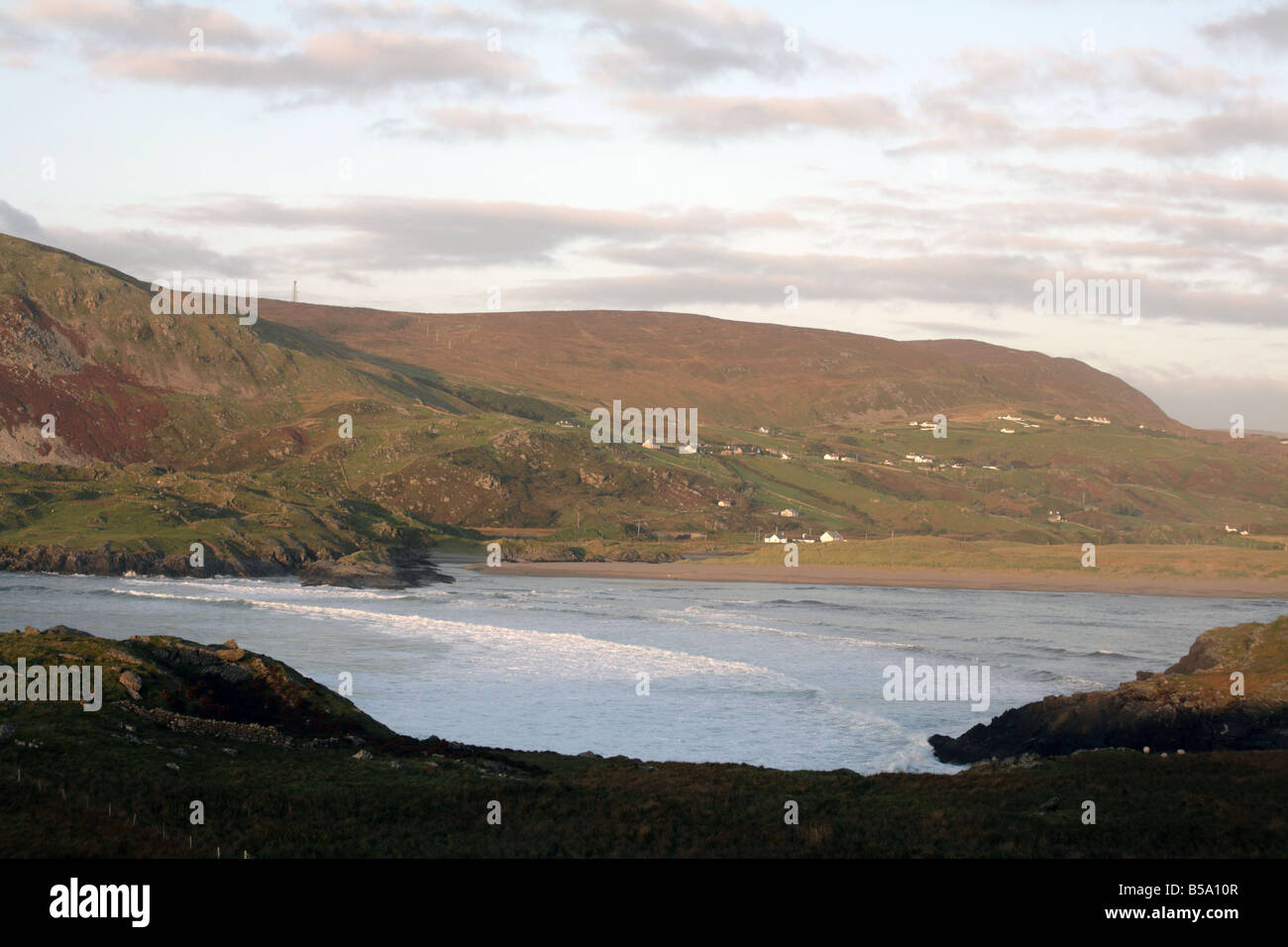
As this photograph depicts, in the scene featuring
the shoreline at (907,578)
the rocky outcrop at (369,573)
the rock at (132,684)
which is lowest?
the shoreline at (907,578)

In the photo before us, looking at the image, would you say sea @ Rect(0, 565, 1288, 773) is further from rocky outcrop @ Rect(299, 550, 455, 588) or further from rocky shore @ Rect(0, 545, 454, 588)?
rocky shore @ Rect(0, 545, 454, 588)

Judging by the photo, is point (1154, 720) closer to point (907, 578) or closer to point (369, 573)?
point (369, 573)

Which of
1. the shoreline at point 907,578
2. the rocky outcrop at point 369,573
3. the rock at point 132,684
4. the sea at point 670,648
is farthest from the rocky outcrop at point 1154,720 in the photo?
the shoreline at point 907,578

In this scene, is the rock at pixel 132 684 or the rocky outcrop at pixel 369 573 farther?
the rocky outcrop at pixel 369 573

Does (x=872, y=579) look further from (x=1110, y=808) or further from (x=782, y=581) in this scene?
(x=1110, y=808)

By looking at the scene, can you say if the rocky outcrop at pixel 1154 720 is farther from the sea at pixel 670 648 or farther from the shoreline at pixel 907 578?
the shoreline at pixel 907 578

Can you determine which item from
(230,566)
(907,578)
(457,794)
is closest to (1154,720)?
(457,794)

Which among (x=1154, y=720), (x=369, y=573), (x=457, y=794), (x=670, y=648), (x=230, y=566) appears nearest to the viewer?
(x=457, y=794)

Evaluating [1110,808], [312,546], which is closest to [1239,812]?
[1110,808]
